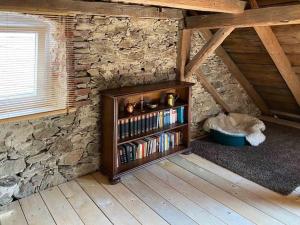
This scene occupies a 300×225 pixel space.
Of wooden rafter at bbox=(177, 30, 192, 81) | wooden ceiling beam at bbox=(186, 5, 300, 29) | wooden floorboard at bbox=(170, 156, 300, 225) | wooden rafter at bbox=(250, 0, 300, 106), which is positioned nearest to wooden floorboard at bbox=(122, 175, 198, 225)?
wooden floorboard at bbox=(170, 156, 300, 225)

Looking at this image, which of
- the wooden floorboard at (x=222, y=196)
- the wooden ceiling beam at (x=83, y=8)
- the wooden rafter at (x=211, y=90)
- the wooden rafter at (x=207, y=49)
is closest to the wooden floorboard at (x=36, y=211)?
the wooden floorboard at (x=222, y=196)

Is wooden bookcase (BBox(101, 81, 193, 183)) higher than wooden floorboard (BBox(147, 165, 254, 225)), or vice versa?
wooden bookcase (BBox(101, 81, 193, 183))

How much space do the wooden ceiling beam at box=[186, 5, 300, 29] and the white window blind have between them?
1601 mm

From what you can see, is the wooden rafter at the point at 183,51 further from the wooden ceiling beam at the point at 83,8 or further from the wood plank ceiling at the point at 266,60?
the wood plank ceiling at the point at 266,60

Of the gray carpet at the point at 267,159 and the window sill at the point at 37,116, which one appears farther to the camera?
the gray carpet at the point at 267,159

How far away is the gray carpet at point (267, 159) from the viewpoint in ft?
10.3

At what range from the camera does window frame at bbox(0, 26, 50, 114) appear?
2576 millimetres

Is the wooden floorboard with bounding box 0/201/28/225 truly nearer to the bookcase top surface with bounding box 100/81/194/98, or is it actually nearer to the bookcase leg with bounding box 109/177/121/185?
the bookcase leg with bounding box 109/177/121/185

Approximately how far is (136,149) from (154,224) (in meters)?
1.10

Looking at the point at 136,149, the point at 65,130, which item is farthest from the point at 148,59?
the point at 65,130

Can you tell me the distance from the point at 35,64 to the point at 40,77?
13 centimetres

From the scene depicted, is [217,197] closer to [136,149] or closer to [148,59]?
[136,149]

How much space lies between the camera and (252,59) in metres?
4.09

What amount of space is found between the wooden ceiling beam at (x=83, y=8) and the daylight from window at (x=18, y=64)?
0.75 ft
